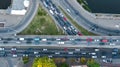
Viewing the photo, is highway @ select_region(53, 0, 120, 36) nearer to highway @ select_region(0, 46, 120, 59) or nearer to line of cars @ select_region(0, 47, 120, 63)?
highway @ select_region(0, 46, 120, 59)

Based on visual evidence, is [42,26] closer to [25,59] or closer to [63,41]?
[63,41]

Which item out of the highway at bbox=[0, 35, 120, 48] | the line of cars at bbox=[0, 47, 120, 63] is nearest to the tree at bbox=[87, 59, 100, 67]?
the line of cars at bbox=[0, 47, 120, 63]

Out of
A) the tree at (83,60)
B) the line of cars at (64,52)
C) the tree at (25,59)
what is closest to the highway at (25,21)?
the line of cars at (64,52)

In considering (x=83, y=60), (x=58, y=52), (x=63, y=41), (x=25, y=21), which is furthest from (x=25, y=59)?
(x=83, y=60)

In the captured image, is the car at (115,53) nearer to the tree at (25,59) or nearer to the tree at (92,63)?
the tree at (92,63)

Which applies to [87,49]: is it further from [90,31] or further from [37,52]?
[37,52]

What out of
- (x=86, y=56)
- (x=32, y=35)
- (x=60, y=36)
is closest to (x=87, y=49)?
(x=86, y=56)
